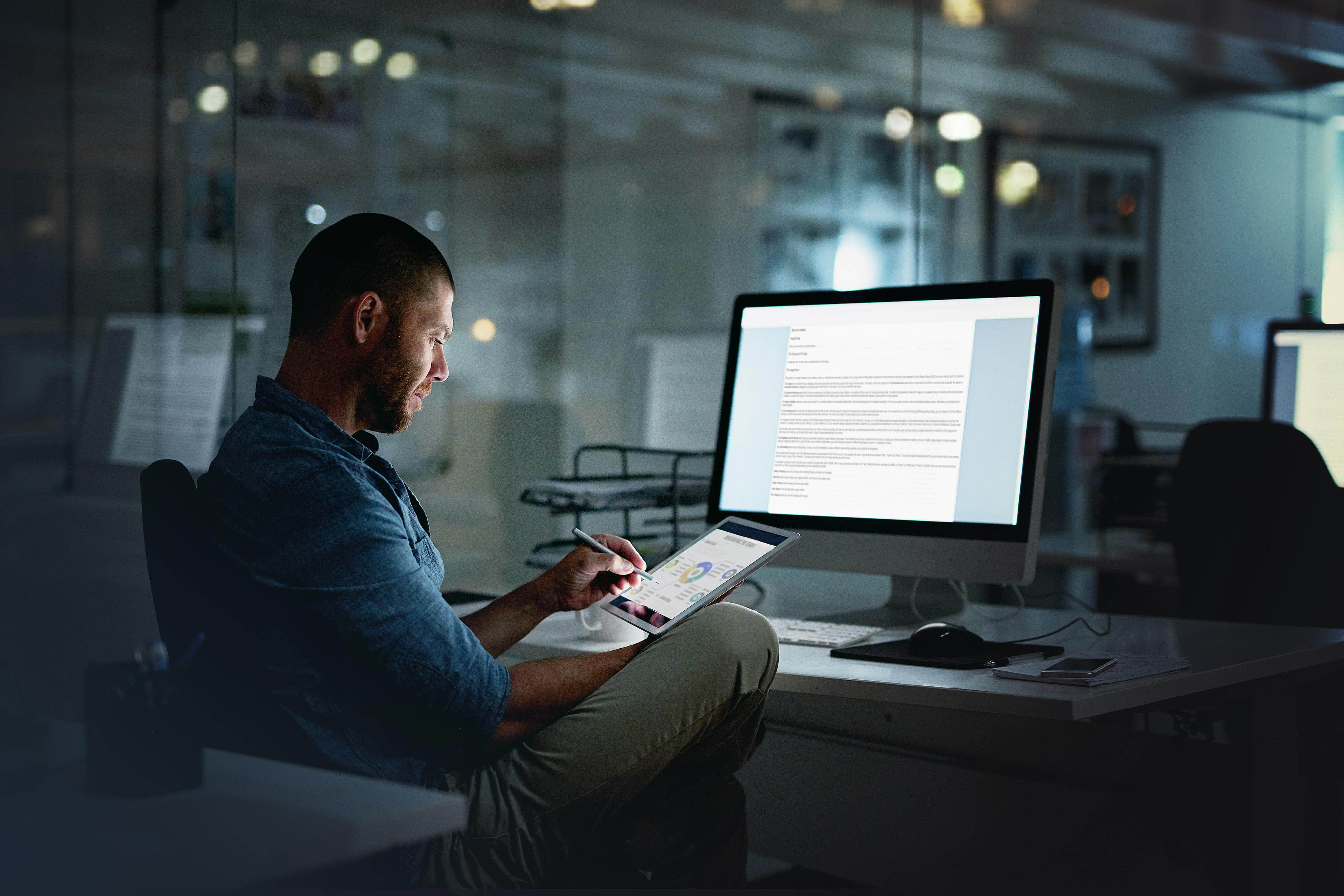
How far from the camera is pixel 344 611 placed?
125cm

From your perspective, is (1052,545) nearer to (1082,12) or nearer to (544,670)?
(544,670)

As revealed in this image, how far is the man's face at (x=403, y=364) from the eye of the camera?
145 cm

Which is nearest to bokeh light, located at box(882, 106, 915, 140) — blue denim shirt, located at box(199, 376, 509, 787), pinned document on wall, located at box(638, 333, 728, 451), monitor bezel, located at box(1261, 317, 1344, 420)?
pinned document on wall, located at box(638, 333, 728, 451)

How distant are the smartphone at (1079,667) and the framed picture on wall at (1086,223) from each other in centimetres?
381

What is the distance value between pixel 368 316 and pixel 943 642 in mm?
786

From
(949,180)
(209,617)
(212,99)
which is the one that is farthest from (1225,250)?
(209,617)

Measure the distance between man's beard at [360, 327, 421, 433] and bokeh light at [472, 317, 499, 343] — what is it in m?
1.32

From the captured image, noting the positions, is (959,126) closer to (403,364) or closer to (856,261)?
(856,261)

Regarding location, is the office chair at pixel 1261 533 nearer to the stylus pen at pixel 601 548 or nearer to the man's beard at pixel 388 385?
the stylus pen at pixel 601 548

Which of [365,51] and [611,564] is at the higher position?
[365,51]

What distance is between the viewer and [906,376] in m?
1.83

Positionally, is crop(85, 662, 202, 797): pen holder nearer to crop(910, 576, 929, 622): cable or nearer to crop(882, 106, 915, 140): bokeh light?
crop(910, 576, 929, 622): cable

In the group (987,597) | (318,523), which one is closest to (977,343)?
(987,597)

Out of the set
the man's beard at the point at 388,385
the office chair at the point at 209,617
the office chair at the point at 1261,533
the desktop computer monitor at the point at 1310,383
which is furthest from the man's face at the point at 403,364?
the desktop computer monitor at the point at 1310,383
